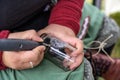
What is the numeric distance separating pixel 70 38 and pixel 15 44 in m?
0.20

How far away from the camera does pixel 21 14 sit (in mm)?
961

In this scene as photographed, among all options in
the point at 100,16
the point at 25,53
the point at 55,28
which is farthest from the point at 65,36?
the point at 100,16

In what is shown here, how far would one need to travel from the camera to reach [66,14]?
1039 millimetres

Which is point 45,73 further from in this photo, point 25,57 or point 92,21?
point 92,21

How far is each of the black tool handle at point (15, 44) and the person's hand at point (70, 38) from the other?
0.14m

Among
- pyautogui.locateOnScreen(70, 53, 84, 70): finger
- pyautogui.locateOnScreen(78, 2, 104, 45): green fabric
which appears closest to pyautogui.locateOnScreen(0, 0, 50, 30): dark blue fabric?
pyautogui.locateOnScreen(70, 53, 84, 70): finger

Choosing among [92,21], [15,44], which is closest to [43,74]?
[15,44]

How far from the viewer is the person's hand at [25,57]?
0.86 metres

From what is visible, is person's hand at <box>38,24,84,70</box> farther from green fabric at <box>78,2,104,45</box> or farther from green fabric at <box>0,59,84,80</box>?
green fabric at <box>78,2,104,45</box>

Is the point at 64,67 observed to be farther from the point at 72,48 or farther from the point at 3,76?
the point at 3,76

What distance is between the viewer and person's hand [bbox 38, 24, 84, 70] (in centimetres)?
93

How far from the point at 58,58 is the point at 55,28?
3.9 inches

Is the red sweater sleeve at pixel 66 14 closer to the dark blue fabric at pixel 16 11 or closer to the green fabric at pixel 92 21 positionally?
the dark blue fabric at pixel 16 11

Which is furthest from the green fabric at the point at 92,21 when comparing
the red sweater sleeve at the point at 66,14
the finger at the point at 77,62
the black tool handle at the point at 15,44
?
the black tool handle at the point at 15,44
